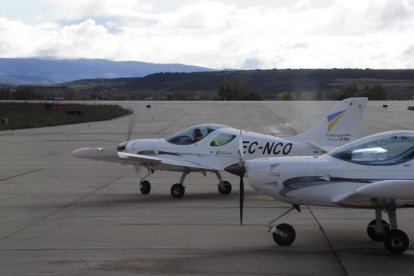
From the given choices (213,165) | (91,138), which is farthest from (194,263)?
(91,138)

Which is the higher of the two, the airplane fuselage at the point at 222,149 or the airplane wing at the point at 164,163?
the airplane fuselage at the point at 222,149

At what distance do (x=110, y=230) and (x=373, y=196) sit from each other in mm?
4571

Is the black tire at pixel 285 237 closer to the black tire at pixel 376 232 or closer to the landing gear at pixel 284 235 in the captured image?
the landing gear at pixel 284 235

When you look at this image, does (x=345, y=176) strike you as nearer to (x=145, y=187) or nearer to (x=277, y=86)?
(x=145, y=187)

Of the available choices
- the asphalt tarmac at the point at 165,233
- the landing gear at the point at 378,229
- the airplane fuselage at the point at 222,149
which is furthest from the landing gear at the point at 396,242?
the airplane fuselage at the point at 222,149

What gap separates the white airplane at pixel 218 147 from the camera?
15.9 m

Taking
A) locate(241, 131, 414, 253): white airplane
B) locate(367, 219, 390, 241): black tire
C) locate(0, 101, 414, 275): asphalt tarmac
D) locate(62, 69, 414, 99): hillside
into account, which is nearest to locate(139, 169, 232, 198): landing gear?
locate(0, 101, 414, 275): asphalt tarmac

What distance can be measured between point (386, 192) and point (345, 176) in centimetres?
93

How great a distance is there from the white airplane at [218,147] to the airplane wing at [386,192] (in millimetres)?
6439

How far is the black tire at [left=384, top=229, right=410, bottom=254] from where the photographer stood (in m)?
9.55

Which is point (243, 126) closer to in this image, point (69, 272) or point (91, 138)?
point (91, 138)

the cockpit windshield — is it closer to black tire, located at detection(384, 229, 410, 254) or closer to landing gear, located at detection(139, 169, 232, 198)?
landing gear, located at detection(139, 169, 232, 198)

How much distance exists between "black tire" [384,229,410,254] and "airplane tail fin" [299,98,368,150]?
21.2 ft

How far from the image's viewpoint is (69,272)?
874 centimetres
